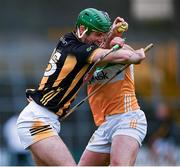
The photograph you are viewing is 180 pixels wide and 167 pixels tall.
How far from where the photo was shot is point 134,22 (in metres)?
23.9

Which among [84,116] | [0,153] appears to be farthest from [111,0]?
[0,153]

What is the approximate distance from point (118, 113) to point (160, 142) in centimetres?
883

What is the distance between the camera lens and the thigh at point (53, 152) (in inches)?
298

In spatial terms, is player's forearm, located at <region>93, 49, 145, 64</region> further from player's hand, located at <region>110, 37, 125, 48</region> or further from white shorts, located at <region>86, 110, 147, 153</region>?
white shorts, located at <region>86, 110, 147, 153</region>

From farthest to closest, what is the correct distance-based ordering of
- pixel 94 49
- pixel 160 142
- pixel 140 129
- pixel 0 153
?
pixel 160 142
pixel 0 153
pixel 140 129
pixel 94 49

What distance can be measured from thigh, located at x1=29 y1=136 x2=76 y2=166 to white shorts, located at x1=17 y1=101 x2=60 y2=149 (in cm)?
6

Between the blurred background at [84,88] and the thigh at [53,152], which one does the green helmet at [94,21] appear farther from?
the blurred background at [84,88]

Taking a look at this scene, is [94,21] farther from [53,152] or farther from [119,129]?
[53,152]

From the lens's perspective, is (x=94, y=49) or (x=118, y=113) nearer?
(x=94, y=49)

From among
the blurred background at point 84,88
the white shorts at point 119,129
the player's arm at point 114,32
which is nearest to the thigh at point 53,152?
the white shorts at point 119,129

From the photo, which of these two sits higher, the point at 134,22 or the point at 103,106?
the point at 103,106

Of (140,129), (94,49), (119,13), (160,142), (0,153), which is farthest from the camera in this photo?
(119,13)

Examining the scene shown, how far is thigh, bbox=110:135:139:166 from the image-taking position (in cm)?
786

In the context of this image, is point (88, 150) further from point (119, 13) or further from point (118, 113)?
point (119, 13)
